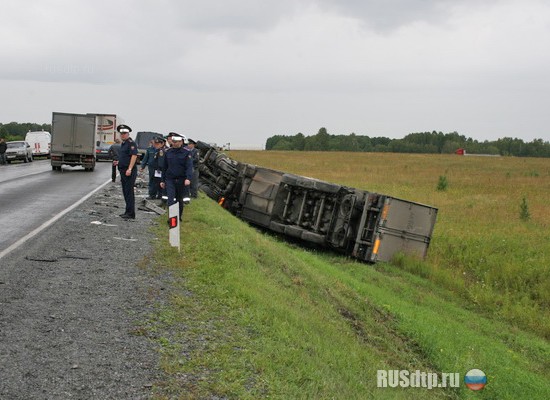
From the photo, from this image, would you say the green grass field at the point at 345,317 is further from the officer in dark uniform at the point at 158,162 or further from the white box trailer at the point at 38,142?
the white box trailer at the point at 38,142

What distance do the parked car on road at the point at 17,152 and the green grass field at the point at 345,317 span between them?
2956cm

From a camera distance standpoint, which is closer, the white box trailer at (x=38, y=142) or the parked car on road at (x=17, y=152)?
the parked car on road at (x=17, y=152)

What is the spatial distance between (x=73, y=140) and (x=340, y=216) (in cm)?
1991

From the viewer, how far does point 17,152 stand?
43406 millimetres

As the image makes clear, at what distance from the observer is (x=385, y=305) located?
11414 mm

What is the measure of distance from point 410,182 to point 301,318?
32.1 m

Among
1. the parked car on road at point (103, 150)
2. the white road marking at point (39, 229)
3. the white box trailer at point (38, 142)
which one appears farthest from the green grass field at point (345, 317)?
the white box trailer at point (38, 142)

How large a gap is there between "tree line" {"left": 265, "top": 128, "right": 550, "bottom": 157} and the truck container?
13786cm

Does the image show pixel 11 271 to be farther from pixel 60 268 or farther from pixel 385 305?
pixel 385 305

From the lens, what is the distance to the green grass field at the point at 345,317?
17.9ft

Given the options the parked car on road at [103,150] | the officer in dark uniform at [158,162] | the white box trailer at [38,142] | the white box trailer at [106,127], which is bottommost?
the white box trailer at [38,142]

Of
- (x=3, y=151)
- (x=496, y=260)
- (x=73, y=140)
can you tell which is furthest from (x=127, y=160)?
(x=3, y=151)

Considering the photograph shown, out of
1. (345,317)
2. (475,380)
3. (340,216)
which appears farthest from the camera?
(340,216)

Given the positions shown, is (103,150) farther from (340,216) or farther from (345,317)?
(345,317)
